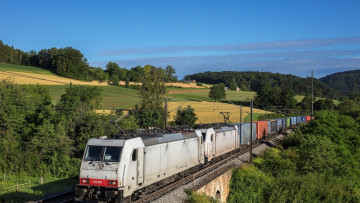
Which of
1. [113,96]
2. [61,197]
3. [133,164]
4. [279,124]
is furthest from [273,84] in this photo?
[133,164]

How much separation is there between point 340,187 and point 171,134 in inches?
731

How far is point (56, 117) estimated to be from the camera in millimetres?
37906

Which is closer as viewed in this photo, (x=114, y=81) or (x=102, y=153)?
(x=102, y=153)

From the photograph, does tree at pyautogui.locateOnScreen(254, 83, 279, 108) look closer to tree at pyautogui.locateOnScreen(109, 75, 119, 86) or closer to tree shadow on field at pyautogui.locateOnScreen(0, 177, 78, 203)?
tree at pyautogui.locateOnScreen(109, 75, 119, 86)

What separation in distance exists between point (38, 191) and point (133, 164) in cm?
1224

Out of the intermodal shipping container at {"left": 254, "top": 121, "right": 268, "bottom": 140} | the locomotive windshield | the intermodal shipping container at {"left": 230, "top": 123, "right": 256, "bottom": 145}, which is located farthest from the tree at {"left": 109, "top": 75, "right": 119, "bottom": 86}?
the locomotive windshield

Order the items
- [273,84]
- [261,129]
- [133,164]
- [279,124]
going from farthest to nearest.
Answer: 1. [273,84]
2. [279,124]
3. [261,129]
4. [133,164]

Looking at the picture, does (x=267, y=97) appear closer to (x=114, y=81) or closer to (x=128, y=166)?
(x=114, y=81)

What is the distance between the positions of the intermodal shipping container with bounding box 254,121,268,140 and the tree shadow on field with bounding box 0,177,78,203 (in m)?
26.0

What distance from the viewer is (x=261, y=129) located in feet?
166

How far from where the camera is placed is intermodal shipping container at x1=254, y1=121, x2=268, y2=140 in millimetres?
48578

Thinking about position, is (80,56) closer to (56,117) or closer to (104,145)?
(56,117)

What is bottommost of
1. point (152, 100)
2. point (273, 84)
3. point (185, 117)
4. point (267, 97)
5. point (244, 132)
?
point (244, 132)

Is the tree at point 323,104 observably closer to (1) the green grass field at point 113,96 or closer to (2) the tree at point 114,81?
(2) the tree at point 114,81
